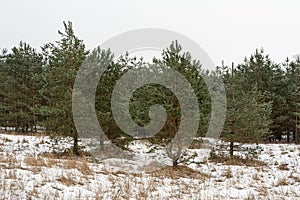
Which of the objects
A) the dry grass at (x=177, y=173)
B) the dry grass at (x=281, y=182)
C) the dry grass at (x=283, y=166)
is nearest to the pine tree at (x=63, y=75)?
the dry grass at (x=177, y=173)

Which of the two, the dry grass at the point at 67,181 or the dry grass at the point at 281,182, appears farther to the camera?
the dry grass at the point at 281,182

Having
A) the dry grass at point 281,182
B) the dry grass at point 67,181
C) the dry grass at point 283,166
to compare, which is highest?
the dry grass at point 67,181

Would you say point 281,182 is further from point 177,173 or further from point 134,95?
point 134,95

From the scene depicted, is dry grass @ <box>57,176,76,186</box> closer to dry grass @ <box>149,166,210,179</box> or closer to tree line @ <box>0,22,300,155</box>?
dry grass @ <box>149,166,210,179</box>

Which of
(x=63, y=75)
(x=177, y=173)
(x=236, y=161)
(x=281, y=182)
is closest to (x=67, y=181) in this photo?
(x=177, y=173)

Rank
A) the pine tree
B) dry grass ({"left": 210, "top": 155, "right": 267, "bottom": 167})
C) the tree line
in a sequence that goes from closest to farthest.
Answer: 1. the tree line
2. the pine tree
3. dry grass ({"left": 210, "top": 155, "right": 267, "bottom": 167})

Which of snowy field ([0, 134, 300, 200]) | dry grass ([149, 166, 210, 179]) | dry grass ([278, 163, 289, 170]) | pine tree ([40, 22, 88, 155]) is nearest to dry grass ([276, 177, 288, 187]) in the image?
snowy field ([0, 134, 300, 200])

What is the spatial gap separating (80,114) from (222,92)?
782 centimetres

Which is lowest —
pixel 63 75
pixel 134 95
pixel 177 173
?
pixel 177 173

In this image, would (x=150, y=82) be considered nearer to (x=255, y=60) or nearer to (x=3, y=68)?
(x=255, y=60)

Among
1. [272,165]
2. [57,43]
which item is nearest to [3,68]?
[57,43]

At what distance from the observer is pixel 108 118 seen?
36.3 feet

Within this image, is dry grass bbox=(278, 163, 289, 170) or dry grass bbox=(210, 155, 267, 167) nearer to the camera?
dry grass bbox=(278, 163, 289, 170)

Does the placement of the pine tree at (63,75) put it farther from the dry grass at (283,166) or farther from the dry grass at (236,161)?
the dry grass at (283,166)
